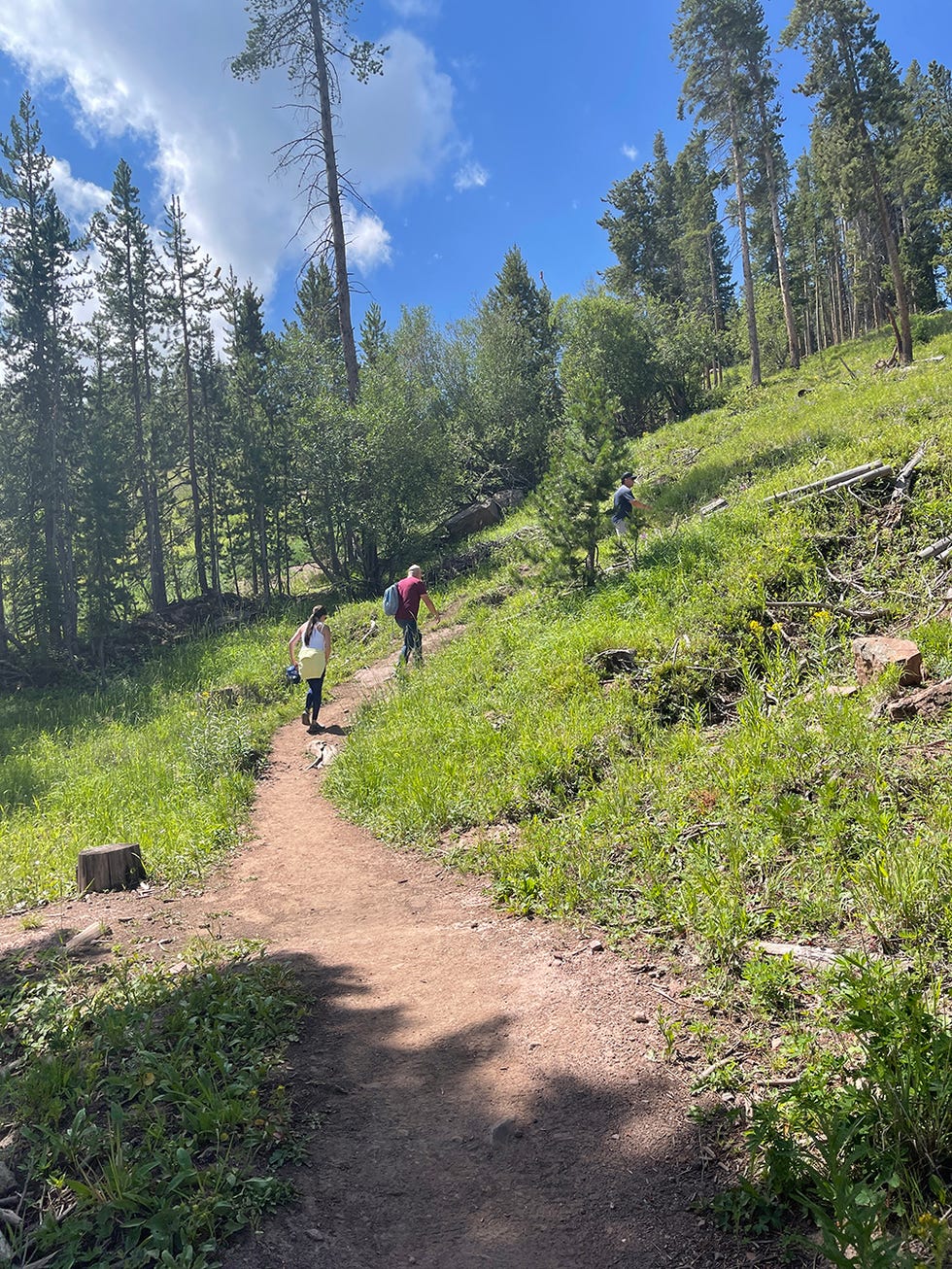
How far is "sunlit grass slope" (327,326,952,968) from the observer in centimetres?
383

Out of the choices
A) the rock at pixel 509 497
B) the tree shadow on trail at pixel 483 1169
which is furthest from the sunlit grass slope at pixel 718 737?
the rock at pixel 509 497

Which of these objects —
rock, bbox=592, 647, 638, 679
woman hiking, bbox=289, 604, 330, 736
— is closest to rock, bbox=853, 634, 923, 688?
rock, bbox=592, 647, 638, 679

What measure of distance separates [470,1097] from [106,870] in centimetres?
445

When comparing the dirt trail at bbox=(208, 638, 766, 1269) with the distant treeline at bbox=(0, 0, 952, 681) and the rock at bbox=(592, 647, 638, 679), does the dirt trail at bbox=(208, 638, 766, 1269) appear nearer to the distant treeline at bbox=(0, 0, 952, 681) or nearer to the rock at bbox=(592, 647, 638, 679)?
the rock at bbox=(592, 647, 638, 679)

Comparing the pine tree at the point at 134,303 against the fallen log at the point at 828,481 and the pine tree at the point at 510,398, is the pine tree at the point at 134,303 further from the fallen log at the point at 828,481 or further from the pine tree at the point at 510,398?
the fallen log at the point at 828,481

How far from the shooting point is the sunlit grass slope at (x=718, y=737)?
3.83 m

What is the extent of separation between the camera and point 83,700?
1734cm

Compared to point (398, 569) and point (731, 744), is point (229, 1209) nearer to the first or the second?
point (731, 744)

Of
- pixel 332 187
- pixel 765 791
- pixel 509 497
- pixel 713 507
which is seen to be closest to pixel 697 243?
pixel 509 497

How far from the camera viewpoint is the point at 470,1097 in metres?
2.99

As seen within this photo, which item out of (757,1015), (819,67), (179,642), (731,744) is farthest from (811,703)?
(819,67)

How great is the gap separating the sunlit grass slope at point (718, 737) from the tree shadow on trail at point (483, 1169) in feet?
3.50

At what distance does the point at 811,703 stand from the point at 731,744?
30.1 inches

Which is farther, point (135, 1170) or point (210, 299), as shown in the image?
point (210, 299)
